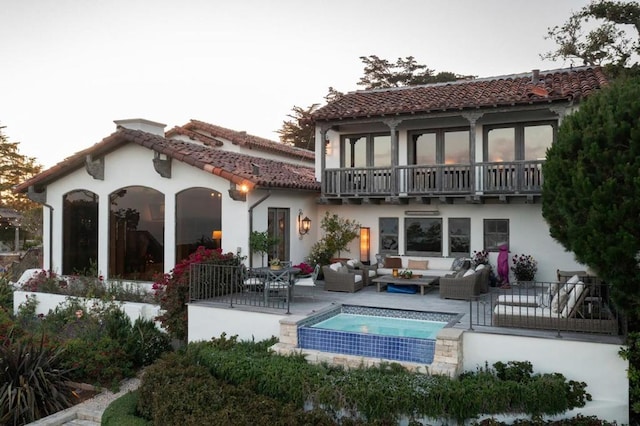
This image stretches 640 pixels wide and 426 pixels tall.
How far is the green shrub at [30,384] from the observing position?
8688 millimetres

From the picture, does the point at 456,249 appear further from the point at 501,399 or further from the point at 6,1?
the point at 6,1

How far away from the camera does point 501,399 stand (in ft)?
24.4

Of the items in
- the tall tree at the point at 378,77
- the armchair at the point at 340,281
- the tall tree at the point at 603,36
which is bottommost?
the armchair at the point at 340,281

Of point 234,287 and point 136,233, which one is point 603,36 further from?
point 136,233

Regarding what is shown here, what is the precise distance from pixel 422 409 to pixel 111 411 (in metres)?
5.17

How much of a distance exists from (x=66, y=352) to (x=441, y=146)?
1263 centimetres

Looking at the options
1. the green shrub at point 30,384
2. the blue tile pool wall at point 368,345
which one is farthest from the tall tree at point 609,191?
the green shrub at point 30,384

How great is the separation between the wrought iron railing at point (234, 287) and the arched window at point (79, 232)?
592 cm

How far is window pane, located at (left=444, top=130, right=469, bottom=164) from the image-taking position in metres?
16.3

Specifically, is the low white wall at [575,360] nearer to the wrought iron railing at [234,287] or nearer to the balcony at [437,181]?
the wrought iron railing at [234,287]

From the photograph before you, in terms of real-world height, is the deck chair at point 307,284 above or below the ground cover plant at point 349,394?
above

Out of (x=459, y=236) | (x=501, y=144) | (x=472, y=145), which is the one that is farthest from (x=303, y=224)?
(x=501, y=144)

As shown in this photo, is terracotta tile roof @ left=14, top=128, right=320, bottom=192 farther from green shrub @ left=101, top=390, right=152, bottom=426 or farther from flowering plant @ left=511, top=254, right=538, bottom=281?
flowering plant @ left=511, top=254, right=538, bottom=281

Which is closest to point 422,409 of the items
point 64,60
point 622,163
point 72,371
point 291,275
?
point 622,163
